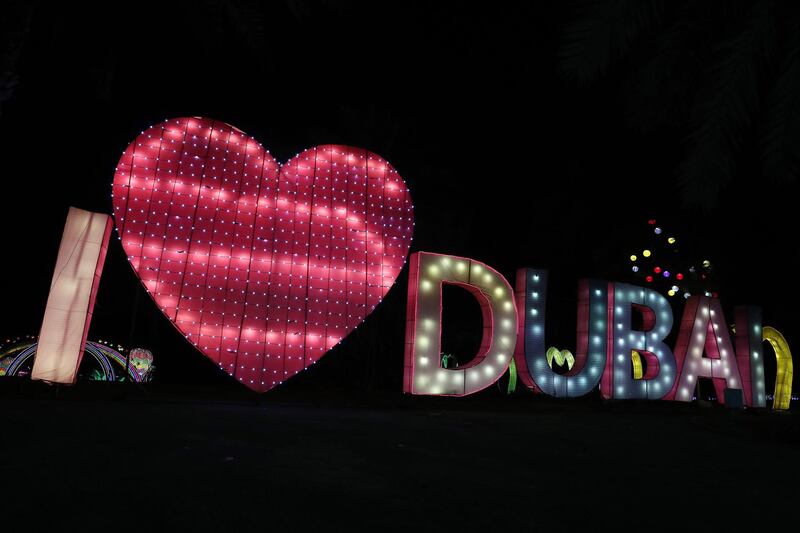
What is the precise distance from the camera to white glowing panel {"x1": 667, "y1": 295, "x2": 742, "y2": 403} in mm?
14375

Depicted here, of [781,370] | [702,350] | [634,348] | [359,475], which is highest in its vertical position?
[702,350]

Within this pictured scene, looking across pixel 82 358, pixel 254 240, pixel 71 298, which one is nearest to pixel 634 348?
pixel 254 240

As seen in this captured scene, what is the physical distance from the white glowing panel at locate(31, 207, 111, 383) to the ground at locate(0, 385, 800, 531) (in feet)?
5.98

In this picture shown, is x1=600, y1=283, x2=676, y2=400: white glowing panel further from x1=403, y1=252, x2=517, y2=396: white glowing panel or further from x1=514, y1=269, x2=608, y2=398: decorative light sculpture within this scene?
x1=403, y1=252, x2=517, y2=396: white glowing panel

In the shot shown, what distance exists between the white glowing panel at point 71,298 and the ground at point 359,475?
182 cm

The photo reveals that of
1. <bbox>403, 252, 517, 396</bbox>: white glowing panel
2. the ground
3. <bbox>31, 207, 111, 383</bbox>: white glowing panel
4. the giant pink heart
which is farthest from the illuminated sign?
<bbox>31, 207, 111, 383</bbox>: white glowing panel

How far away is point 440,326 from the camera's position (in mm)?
11859

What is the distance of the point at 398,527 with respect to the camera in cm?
274

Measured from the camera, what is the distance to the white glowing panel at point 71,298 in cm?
934

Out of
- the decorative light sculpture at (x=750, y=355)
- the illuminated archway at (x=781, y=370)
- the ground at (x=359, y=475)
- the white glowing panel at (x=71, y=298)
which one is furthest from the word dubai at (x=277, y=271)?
the illuminated archway at (x=781, y=370)

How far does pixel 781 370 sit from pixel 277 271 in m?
15.7

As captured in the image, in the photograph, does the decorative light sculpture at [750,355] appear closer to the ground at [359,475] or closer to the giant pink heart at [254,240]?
the ground at [359,475]

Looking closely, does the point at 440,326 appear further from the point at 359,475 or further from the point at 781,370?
the point at 781,370

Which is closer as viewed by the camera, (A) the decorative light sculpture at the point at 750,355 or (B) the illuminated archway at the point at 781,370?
(A) the decorative light sculpture at the point at 750,355
